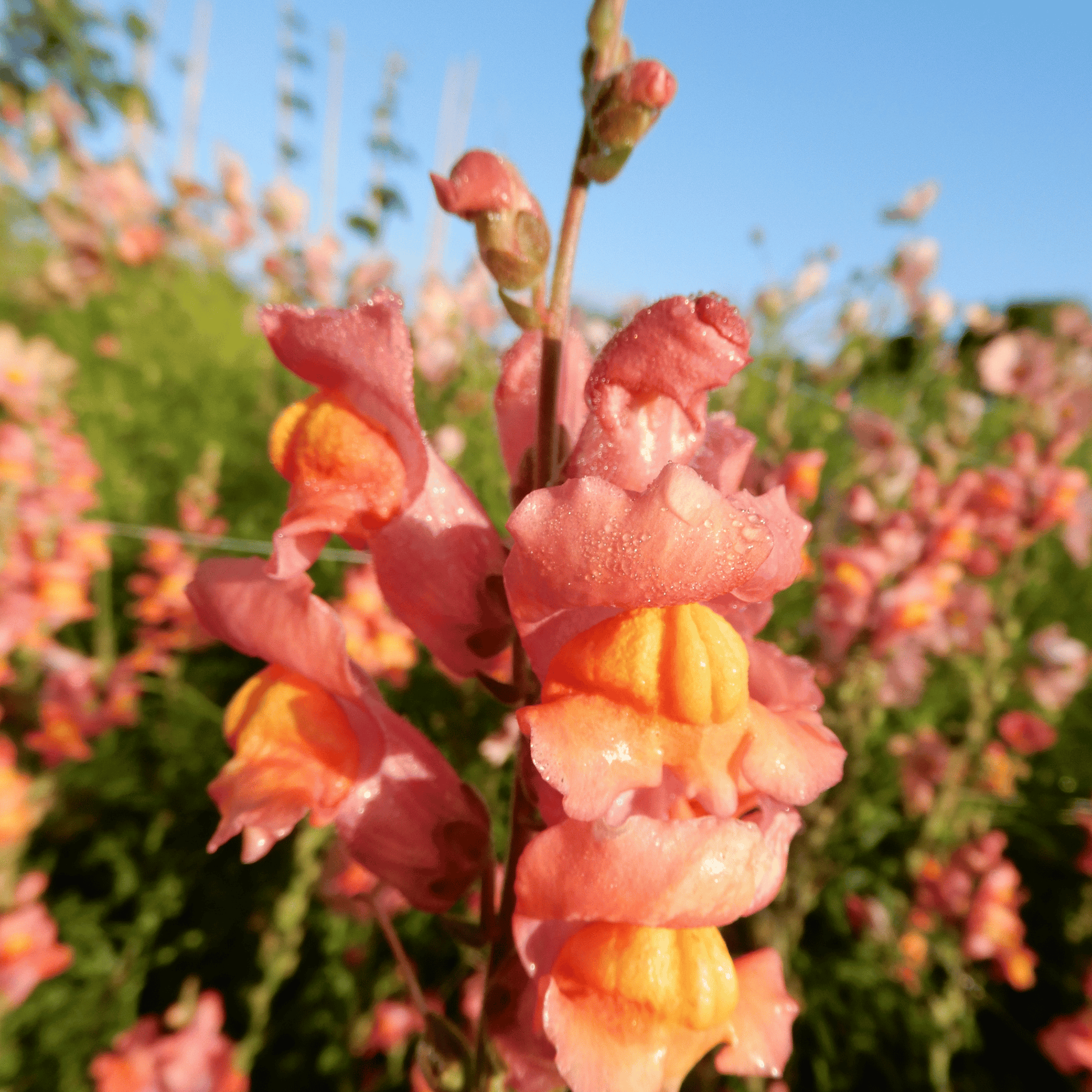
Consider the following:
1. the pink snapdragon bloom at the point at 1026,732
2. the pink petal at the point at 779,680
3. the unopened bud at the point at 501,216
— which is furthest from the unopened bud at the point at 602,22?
the pink snapdragon bloom at the point at 1026,732

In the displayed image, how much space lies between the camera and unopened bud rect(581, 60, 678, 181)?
0.54m

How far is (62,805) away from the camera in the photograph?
2025mm

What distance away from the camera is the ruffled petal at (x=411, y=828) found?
693 mm

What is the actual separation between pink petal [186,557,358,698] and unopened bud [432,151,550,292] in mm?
298

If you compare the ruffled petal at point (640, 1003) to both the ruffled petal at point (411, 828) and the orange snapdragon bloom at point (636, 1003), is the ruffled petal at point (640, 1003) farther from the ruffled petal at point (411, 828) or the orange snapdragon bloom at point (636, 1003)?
the ruffled petal at point (411, 828)

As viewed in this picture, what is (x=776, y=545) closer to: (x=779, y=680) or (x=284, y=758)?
(x=779, y=680)

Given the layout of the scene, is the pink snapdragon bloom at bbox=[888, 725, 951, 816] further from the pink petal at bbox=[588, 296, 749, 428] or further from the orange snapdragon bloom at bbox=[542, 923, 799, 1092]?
the pink petal at bbox=[588, 296, 749, 428]

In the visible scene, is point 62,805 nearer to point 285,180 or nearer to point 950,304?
point 285,180

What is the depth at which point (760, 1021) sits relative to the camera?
0.61 meters

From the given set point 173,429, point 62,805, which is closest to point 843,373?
point 62,805

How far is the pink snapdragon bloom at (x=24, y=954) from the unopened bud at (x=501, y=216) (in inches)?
56.5

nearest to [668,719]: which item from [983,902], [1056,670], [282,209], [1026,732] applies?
[983,902]

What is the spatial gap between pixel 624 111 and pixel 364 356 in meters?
0.26

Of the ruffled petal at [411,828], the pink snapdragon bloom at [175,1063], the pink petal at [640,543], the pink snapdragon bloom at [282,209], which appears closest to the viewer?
the pink petal at [640,543]
